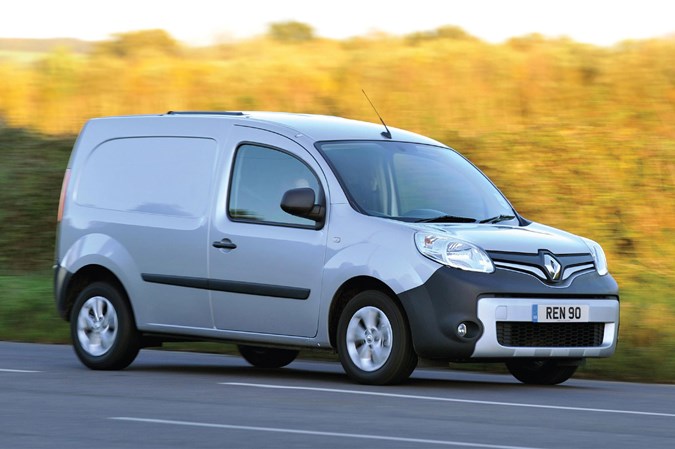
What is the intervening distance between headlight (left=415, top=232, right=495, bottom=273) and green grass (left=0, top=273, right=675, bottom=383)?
8.55 feet

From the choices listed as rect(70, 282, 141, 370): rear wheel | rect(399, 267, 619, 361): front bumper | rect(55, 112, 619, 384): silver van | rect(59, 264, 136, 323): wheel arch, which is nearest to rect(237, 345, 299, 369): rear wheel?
rect(55, 112, 619, 384): silver van

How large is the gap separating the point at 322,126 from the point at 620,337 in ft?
11.5

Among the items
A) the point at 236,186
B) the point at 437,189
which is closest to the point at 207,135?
the point at 236,186

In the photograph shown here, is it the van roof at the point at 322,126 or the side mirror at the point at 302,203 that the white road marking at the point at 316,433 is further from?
the van roof at the point at 322,126

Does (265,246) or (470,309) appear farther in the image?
(265,246)

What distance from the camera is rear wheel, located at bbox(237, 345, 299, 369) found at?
12391mm

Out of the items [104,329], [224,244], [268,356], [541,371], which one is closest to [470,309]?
[541,371]

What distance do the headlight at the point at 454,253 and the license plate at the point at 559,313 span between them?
0.44m

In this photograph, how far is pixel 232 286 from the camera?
10.9 metres

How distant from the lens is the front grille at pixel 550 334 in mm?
10055

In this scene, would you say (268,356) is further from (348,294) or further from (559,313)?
(559,313)

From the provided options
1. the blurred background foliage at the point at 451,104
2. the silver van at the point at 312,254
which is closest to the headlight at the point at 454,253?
the silver van at the point at 312,254

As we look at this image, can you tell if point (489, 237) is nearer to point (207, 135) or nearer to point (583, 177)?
point (207, 135)

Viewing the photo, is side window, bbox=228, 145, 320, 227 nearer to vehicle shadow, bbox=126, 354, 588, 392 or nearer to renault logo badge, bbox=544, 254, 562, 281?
vehicle shadow, bbox=126, 354, 588, 392
